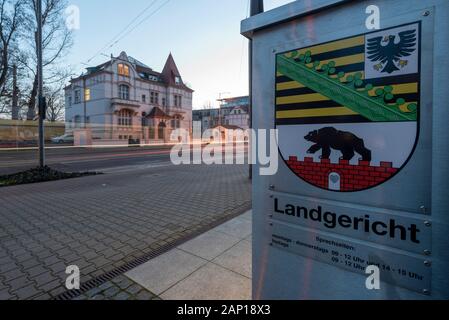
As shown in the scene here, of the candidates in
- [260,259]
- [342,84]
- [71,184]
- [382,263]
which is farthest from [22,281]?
[71,184]

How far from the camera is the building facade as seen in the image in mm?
39094

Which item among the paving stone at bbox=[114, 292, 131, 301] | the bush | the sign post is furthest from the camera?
the bush

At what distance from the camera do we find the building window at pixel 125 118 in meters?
40.6

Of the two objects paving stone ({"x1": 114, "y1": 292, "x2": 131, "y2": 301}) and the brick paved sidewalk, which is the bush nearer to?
the brick paved sidewalk

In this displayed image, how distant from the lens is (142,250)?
350 centimetres

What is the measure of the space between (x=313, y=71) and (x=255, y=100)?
17.8 inches

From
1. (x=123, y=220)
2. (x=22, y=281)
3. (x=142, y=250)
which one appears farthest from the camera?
(x=123, y=220)

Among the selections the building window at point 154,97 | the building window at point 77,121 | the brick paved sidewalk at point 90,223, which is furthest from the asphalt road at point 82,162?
the building window at point 154,97

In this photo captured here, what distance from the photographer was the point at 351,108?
4.63 feet

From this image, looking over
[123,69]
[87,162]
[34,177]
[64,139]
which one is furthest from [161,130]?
[34,177]

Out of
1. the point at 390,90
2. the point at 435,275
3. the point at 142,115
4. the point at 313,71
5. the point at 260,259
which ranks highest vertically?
the point at 142,115

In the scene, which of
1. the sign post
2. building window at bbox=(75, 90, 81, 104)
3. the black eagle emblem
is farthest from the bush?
building window at bbox=(75, 90, 81, 104)

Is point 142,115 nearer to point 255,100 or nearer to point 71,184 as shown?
point 71,184

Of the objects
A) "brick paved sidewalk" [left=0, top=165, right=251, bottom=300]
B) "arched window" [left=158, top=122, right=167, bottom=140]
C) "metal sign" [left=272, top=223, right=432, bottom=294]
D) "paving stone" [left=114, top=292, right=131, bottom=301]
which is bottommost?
"paving stone" [left=114, top=292, right=131, bottom=301]
